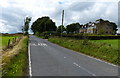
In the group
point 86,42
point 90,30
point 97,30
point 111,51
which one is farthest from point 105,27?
point 111,51

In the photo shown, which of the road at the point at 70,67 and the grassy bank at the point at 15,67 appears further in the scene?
the road at the point at 70,67

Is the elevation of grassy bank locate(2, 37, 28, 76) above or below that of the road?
above

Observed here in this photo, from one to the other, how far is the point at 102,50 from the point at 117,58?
417cm

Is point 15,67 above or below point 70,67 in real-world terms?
above

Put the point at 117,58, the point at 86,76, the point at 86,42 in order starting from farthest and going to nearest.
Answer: the point at 86,42, the point at 117,58, the point at 86,76

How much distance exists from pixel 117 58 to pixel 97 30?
8688 centimetres

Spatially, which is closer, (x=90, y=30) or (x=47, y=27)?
(x=47, y=27)

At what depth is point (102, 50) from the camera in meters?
18.8

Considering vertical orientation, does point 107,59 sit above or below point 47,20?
below

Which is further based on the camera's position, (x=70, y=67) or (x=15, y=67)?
(x=70, y=67)

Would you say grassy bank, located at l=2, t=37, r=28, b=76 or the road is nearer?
grassy bank, located at l=2, t=37, r=28, b=76

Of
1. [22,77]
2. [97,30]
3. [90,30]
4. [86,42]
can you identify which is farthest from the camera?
[90,30]

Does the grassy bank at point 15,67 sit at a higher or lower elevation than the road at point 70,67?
higher

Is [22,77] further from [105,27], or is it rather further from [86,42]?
[105,27]
